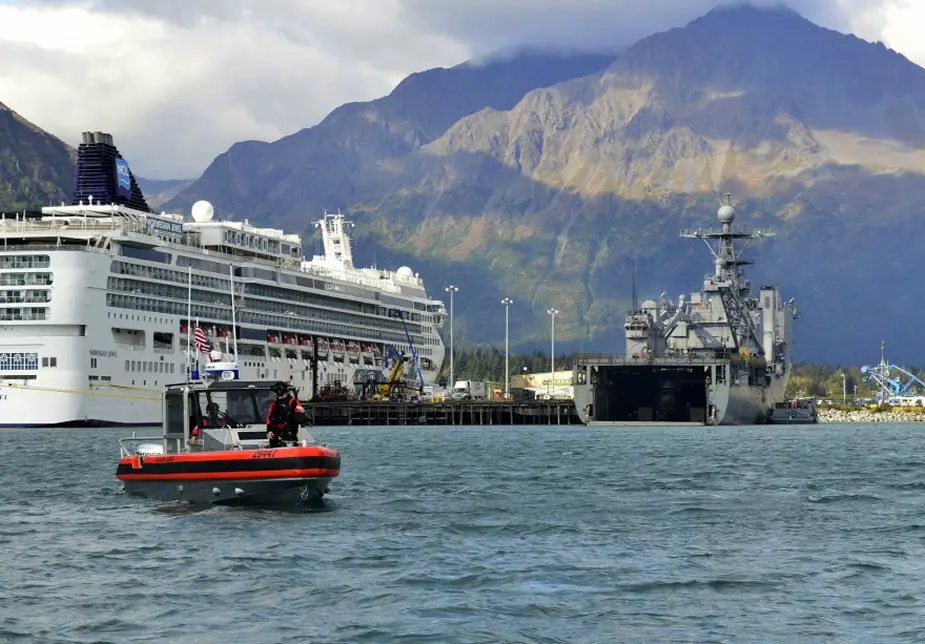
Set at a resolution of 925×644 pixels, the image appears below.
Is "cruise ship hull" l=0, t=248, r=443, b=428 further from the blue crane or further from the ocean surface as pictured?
the ocean surface

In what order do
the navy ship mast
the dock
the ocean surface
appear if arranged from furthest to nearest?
1. the navy ship mast
2. the dock
3. the ocean surface

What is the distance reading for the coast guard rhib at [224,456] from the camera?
46.7 metres

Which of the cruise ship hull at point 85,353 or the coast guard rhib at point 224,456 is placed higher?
the cruise ship hull at point 85,353

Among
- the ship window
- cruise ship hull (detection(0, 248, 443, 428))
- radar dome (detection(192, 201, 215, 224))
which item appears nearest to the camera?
the ship window

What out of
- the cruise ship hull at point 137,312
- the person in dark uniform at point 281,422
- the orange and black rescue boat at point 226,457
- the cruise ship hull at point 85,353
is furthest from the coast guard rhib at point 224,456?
the cruise ship hull at point 85,353

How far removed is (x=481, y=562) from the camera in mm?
35969

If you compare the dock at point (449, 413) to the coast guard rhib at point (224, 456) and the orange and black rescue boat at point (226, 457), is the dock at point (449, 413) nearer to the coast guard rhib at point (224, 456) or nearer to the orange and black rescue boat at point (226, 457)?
the coast guard rhib at point (224, 456)

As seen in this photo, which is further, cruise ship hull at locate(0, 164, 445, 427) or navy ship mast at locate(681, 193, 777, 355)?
navy ship mast at locate(681, 193, 777, 355)

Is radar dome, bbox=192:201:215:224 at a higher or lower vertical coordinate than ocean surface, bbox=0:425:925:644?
higher

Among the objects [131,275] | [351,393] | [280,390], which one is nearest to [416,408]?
[351,393]

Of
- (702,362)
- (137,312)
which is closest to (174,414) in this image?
(137,312)

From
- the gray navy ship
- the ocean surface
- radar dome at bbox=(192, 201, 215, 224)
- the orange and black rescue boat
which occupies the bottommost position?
the ocean surface

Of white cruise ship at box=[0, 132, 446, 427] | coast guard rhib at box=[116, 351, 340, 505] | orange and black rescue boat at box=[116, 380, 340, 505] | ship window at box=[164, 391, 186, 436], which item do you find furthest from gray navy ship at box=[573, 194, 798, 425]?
orange and black rescue boat at box=[116, 380, 340, 505]

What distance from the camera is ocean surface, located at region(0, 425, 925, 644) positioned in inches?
1131
